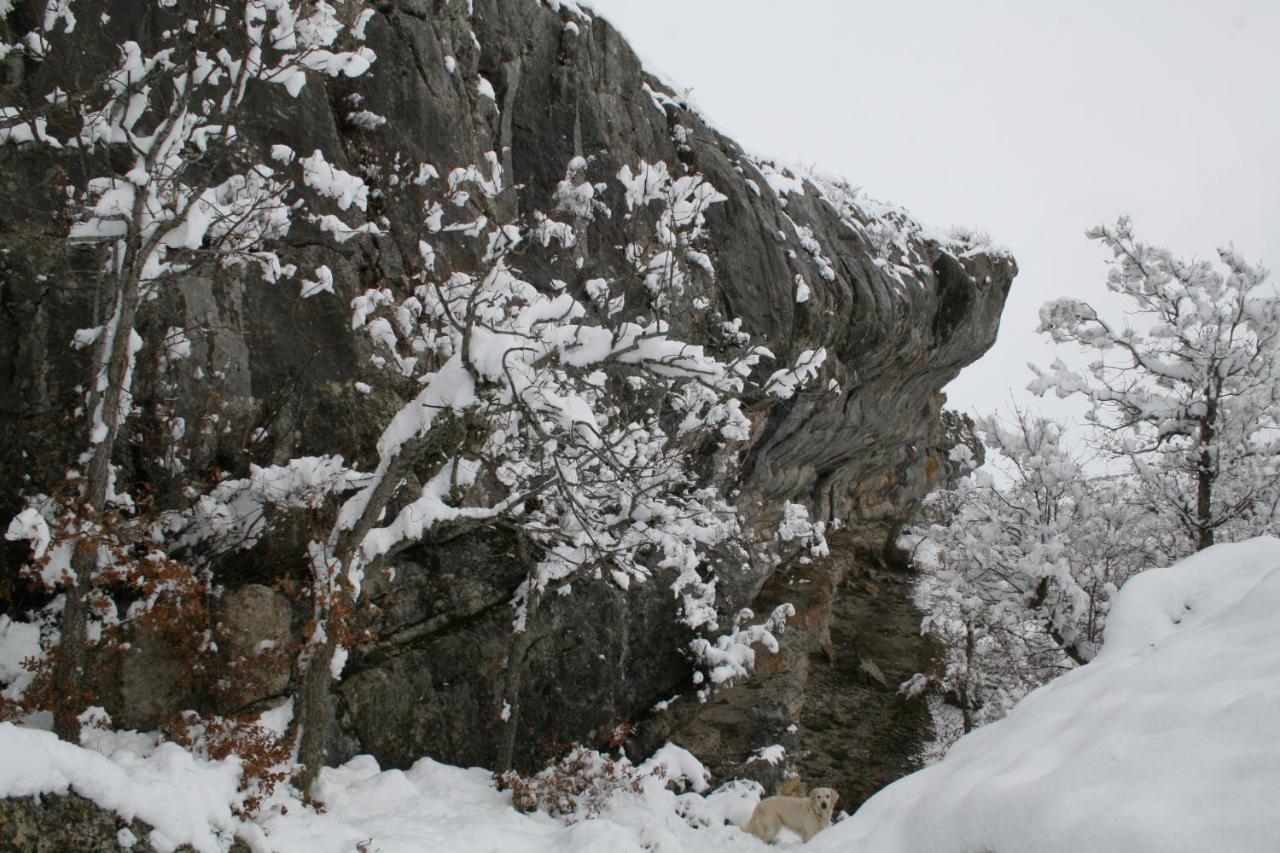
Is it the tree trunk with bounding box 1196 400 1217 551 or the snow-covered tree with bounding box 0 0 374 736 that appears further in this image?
the tree trunk with bounding box 1196 400 1217 551

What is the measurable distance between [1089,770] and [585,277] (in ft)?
37.9

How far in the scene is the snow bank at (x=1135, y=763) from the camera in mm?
2049

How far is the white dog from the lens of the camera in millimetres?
9148

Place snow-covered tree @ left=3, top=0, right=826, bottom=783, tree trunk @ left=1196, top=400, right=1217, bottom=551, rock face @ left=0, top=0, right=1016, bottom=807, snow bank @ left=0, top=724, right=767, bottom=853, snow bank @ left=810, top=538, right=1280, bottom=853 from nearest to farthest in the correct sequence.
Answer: snow bank @ left=810, top=538, right=1280, bottom=853
snow bank @ left=0, top=724, right=767, bottom=853
snow-covered tree @ left=3, top=0, right=826, bottom=783
rock face @ left=0, top=0, right=1016, bottom=807
tree trunk @ left=1196, top=400, right=1217, bottom=551

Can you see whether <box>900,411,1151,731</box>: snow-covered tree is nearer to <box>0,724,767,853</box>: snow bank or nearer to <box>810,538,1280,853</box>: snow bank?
<box>0,724,767,853</box>: snow bank

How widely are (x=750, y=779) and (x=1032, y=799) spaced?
1217cm

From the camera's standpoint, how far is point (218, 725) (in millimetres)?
6367

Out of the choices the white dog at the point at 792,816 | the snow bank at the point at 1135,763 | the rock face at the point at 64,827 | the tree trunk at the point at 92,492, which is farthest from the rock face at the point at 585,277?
the snow bank at the point at 1135,763

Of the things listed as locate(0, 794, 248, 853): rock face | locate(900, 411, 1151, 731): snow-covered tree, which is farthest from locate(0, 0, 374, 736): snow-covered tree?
locate(900, 411, 1151, 731): snow-covered tree

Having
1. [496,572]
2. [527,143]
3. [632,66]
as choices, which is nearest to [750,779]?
[496,572]

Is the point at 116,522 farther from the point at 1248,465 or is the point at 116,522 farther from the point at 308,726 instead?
the point at 1248,465

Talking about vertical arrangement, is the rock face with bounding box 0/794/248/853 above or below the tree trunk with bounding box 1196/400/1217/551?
below

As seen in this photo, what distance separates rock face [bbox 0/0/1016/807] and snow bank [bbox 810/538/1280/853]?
5219 millimetres

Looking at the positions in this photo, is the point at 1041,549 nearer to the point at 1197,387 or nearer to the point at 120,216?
the point at 1197,387
